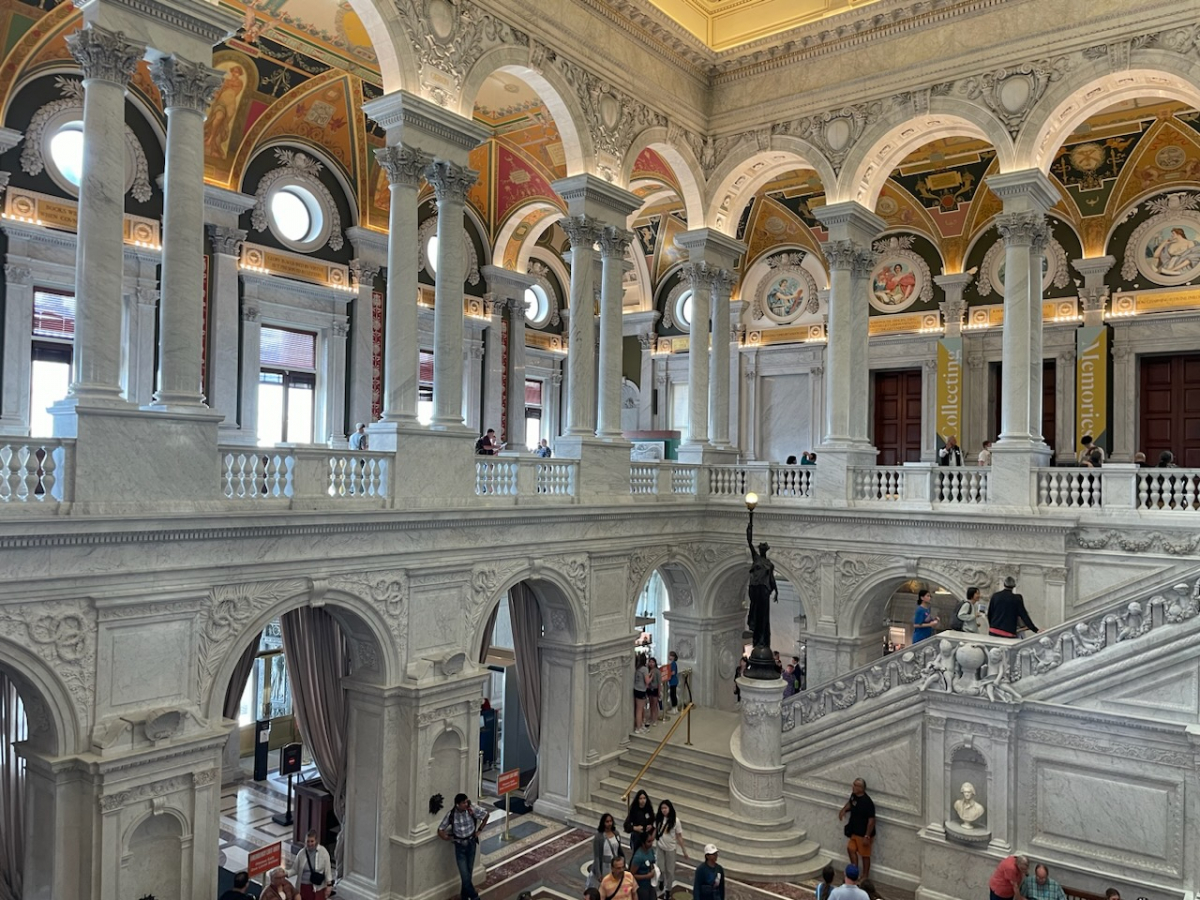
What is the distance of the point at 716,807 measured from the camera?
45.5 ft

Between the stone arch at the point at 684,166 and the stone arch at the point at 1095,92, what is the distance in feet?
18.5

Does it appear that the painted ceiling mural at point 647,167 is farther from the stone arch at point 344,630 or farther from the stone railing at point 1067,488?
the stone arch at point 344,630

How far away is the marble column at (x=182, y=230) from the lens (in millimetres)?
9641

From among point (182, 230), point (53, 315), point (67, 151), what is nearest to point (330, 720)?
point (182, 230)

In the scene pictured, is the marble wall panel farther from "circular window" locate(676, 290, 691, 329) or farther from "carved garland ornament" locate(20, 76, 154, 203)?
"carved garland ornament" locate(20, 76, 154, 203)

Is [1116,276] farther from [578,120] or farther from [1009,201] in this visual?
[578,120]

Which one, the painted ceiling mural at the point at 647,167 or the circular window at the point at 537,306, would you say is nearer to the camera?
the painted ceiling mural at the point at 647,167

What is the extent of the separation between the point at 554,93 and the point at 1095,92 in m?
8.43

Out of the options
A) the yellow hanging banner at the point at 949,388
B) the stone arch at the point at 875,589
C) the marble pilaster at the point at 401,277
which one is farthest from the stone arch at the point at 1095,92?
the marble pilaster at the point at 401,277

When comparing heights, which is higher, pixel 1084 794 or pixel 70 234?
pixel 70 234

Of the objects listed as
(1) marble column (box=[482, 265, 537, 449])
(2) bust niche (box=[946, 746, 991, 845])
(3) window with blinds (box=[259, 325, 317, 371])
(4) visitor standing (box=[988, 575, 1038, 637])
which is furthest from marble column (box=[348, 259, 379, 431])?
(2) bust niche (box=[946, 746, 991, 845])

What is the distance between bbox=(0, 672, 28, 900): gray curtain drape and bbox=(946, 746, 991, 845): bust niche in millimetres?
10876

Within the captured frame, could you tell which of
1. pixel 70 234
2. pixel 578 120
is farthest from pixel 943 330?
pixel 70 234

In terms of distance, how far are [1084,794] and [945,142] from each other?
13197 millimetres
